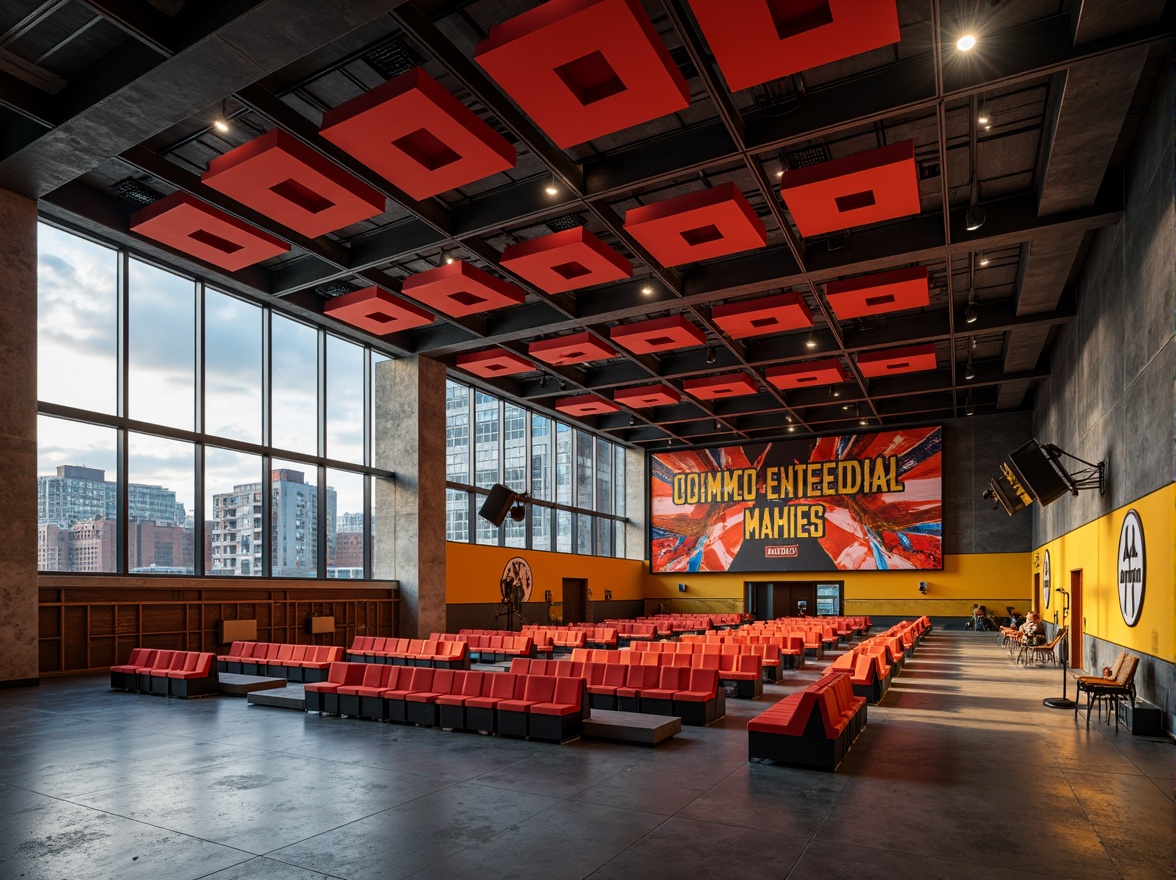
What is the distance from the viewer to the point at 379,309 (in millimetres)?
16812

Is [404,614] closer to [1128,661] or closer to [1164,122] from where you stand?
[1128,661]

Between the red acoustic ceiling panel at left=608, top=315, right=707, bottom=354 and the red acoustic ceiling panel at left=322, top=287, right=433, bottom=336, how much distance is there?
4728 millimetres


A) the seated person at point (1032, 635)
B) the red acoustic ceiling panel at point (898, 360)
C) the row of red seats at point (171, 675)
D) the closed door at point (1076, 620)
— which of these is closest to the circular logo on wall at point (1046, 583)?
the seated person at point (1032, 635)

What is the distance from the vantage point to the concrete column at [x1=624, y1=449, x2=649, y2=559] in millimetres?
35406

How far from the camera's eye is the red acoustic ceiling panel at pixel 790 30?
7.74 m

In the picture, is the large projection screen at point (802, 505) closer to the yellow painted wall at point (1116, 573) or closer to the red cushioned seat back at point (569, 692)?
the yellow painted wall at point (1116, 573)

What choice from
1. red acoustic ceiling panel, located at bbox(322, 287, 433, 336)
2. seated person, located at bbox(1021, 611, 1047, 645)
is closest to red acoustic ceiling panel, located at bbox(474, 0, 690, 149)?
red acoustic ceiling panel, located at bbox(322, 287, 433, 336)

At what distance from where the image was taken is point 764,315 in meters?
17.2

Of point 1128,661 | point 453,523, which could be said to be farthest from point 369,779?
point 453,523

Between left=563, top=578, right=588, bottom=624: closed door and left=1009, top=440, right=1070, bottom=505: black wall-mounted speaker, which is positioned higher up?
left=1009, top=440, right=1070, bottom=505: black wall-mounted speaker

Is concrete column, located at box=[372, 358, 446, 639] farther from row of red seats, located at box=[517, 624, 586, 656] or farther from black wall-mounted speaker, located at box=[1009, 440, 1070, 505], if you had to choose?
black wall-mounted speaker, located at box=[1009, 440, 1070, 505]

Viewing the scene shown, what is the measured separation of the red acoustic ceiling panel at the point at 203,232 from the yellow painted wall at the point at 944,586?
82.2 ft

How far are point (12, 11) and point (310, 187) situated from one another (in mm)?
3877

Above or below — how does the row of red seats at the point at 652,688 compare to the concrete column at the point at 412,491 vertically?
below
